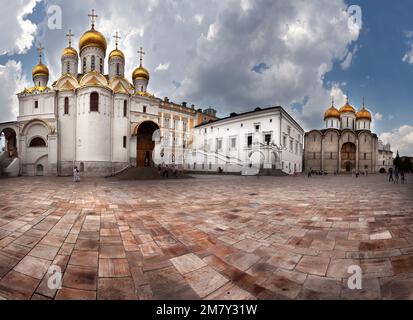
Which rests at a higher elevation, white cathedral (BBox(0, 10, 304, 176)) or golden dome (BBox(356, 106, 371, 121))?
golden dome (BBox(356, 106, 371, 121))

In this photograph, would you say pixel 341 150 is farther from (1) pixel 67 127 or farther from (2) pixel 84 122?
(1) pixel 67 127

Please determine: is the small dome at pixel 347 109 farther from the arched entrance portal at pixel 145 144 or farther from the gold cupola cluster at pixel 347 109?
the arched entrance portal at pixel 145 144

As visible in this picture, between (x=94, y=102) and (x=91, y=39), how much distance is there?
1186cm

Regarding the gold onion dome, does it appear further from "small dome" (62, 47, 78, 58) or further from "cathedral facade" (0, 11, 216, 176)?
"small dome" (62, 47, 78, 58)

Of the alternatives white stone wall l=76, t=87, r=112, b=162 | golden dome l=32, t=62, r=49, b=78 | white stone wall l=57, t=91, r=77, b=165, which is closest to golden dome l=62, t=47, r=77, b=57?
golden dome l=32, t=62, r=49, b=78

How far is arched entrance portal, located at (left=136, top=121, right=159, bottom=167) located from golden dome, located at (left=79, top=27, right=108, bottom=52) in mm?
14024

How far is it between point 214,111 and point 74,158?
36.3 meters

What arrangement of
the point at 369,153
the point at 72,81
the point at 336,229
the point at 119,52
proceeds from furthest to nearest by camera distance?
1. the point at 369,153
2. the point at 119,52
3. the point at 72,81
4. the point at 336,229

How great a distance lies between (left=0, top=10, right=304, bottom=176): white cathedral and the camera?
25766 mm

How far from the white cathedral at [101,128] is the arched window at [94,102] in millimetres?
118

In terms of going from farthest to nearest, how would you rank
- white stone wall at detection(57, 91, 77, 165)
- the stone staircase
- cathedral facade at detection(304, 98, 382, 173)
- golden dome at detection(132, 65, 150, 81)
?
cathedral facade at detection(304, 98, 382, 173)
golden dome at detection(132, 65, 150, 81)
white stone wall at detection(57, 91, 77, 165)
the stone staircase

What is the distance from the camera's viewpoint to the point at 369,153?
50.2 m
